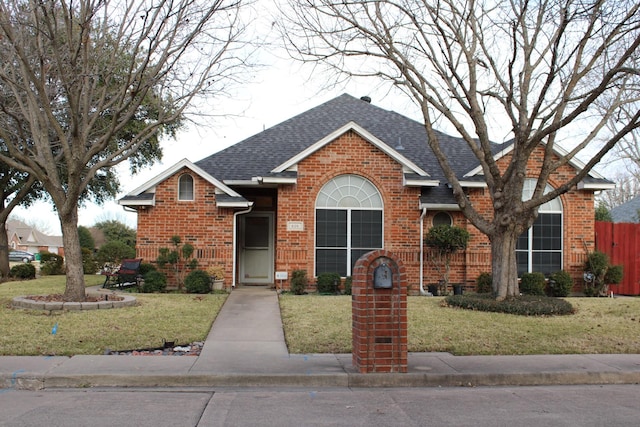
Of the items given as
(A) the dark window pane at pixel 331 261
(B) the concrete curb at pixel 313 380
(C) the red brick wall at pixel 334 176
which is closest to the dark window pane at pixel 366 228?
(C) the red brick wall at pixel 334 176

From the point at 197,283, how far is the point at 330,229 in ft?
13.1

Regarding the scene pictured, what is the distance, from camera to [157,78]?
12.9m

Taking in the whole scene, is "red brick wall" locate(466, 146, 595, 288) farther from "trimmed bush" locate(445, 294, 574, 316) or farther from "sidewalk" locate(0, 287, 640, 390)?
"sidewalk" locate(0, 287, 640, 390)

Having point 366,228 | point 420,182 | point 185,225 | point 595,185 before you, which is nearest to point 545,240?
point 595,185

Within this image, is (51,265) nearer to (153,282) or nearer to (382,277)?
(153,282)

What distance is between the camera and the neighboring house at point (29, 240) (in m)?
88.2

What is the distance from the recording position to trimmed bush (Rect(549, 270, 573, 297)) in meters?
16.7

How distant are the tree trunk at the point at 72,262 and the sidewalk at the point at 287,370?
444 centimetres

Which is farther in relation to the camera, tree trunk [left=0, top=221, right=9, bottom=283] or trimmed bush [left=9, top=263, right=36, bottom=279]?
tree trunk [left=0, top=221, right=9, bottom=283]

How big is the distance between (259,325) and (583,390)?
5858 millimetres

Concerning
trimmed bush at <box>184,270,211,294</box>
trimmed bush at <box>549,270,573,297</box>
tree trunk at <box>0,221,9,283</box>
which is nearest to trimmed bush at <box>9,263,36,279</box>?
tree trunk at <box>0,221,9,283</box>

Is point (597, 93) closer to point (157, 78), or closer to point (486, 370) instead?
point (486, 370)

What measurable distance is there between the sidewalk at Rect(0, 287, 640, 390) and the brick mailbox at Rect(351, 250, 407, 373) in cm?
23

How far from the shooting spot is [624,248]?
18297 millimetres
